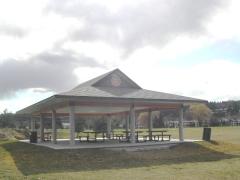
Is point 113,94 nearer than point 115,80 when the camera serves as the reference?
Yes

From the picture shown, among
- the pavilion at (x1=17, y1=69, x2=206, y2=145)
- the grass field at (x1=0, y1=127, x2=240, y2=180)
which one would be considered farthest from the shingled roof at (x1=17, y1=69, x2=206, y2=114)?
the grass field at (x1=0, y1=127, x2=240, y2=180)

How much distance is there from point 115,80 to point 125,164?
856 centimetres

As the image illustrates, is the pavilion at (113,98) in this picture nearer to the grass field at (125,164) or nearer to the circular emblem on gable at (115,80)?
the circular emblem on gable at (115,80)

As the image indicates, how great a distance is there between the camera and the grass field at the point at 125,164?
12281 millimetres

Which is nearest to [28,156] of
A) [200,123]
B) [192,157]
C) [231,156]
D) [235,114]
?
[192,157]

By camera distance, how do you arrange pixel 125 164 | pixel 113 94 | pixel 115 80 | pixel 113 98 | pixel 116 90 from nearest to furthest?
Answer: pixel 125 164
pixel 113 98
pixel 113 94
pixel 116 90
pixel 115 80

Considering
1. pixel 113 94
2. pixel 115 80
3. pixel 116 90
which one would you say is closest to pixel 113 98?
pixel 113 94

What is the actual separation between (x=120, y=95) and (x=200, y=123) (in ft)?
254

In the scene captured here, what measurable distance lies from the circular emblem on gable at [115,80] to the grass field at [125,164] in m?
5.48

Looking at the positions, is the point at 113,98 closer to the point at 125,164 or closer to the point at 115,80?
the point at 115,80

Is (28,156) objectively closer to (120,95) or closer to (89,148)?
(89,148)

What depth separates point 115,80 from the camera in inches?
898

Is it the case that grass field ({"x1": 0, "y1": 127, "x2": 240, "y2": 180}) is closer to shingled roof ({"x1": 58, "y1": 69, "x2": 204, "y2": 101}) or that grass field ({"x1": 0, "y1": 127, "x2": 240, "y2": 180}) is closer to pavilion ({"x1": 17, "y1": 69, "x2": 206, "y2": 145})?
pavilion ({"x1": 17, "y1": 69, "x2": 206, "y2": 145})

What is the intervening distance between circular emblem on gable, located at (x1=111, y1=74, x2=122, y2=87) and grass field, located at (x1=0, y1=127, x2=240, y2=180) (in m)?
5.48
